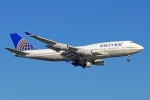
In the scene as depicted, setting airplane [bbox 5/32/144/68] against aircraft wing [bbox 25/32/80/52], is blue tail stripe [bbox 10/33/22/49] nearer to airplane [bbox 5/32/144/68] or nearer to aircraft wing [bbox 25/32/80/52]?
airplane [bbox 5/32/144/68]

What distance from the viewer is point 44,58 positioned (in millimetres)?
99062

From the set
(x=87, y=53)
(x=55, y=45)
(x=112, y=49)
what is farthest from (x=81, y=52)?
(x=112, y=49)

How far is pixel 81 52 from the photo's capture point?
94.3 meters

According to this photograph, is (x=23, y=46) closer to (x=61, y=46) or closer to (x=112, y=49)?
(x=61, y=46)

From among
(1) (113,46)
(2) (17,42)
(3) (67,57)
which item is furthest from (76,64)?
A: (2) (17,42)

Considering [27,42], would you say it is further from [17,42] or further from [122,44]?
[122,44]

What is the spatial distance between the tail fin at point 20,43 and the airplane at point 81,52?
2.29 metres

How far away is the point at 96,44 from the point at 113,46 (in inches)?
169

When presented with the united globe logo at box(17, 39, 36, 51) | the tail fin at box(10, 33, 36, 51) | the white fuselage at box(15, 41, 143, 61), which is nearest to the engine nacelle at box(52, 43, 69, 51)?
the white fuselage at box(15, 41, 143, 61)

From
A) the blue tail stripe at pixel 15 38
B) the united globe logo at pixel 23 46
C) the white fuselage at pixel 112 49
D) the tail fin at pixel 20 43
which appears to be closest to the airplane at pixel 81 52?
the white fuselage at pixel 112 49

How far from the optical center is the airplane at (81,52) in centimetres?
9275

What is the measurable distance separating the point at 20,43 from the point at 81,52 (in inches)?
716

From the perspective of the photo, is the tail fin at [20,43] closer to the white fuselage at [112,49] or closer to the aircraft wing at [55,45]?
the white fuselage at [112,49]

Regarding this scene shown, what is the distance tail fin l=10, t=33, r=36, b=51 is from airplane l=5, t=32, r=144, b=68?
2286mm
